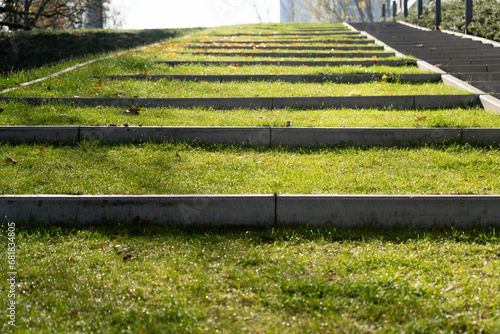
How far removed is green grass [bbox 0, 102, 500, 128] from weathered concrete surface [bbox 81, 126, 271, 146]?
0.32m

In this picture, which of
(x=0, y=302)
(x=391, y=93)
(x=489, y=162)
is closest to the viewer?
(x=0, y=302)

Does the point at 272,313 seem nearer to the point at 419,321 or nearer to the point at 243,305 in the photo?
the point at 243,305

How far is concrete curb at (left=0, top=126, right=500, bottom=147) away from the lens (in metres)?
5.03

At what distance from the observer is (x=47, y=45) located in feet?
51.2

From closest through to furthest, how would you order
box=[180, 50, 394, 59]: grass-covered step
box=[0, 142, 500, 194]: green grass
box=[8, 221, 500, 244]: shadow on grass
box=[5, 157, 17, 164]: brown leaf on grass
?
box=[8, 221, 500, 244]: shadow on grass → box=[0, 142, 500, 194]: green grass → box=[5, 157, 17, 164]: brown leaf on grass → box=[180, 50, 394, 59]: grass-covered step

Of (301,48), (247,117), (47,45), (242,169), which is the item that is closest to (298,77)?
(247,117)

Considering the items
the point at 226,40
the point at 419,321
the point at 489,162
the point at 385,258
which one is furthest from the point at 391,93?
the point at 226,40

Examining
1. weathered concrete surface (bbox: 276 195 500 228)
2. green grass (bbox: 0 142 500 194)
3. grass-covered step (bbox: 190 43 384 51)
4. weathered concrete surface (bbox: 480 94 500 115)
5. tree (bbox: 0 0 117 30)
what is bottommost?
weathered concrete surface (bbox: 276 195 500 228)

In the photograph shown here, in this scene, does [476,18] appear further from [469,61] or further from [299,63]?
[299,63]

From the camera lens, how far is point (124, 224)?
3.55 meters

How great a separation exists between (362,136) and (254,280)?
2.78m

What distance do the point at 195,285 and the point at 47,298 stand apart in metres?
0.85

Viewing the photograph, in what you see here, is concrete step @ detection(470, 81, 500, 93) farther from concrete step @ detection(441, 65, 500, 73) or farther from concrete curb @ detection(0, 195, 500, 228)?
concrete curb @ detection(0, 195, 500, 228)

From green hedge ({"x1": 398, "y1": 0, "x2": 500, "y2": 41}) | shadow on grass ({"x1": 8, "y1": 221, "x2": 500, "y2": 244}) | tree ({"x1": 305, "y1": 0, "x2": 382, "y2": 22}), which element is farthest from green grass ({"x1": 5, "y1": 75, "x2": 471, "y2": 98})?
tree ({"x1": 305, "y1": 0, "x2": 382, "y2": 22})
